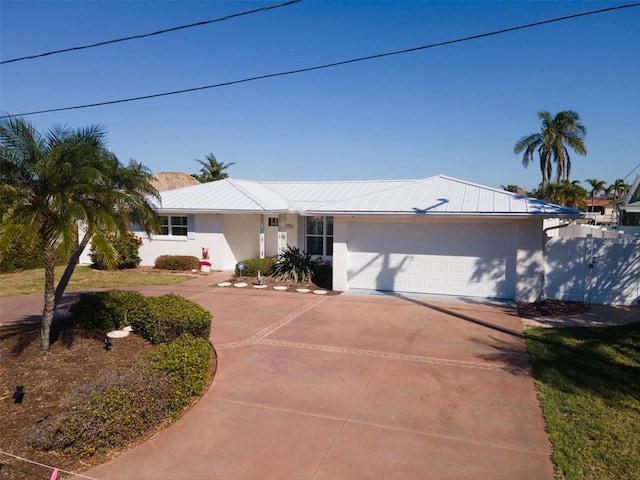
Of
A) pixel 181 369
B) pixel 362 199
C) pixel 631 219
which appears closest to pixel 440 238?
pixel 362 199

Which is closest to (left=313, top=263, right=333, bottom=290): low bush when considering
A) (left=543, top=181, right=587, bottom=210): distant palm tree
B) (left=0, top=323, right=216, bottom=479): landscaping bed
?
(left=0, top=323, right=216, bottom=479): landscaping bed

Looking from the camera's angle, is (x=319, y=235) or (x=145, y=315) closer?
(x=145, y=315)

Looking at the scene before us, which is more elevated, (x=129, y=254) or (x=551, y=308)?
(x=129, y=254)

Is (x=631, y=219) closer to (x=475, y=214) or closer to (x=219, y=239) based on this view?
(x=475, y=214)

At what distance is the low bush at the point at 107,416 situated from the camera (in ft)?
16.0

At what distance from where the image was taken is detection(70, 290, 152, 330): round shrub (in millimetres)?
9297

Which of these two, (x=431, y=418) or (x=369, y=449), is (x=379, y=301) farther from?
(x=369, y=449)

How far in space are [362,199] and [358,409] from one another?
379 inches

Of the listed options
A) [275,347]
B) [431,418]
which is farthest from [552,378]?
[275,347]

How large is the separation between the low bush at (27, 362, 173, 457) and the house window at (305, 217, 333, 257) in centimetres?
1373

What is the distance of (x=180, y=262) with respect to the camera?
63.8ft

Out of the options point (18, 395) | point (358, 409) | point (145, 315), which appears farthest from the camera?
point (145, 315)

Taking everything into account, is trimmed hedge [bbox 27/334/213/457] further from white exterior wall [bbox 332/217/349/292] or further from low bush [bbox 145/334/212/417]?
white exterior wall [bbox 332/217/349/292]

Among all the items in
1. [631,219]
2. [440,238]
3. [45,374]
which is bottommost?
[45,374]
